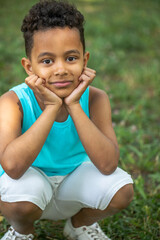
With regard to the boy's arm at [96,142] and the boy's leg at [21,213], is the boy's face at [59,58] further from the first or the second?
the boy's leg at [21,213]

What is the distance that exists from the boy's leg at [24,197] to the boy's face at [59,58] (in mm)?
485

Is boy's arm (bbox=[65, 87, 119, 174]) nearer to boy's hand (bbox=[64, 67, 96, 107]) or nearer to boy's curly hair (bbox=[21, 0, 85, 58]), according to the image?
boy's hand (bbox=[64, 67, 96, 107])

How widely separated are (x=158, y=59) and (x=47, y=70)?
3824 mm

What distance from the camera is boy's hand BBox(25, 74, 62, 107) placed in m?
1.94

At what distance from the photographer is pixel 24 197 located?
74.0 inches

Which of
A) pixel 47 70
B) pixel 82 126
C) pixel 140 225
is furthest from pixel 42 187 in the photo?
pixel 140 225

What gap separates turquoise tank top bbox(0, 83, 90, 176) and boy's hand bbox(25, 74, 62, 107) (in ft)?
0.50

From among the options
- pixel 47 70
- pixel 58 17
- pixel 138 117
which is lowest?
pixel 138 117

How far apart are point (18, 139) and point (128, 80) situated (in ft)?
9.94

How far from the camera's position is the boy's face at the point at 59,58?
1.91m

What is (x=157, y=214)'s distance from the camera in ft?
8.13

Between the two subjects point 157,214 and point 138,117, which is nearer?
point 157,214

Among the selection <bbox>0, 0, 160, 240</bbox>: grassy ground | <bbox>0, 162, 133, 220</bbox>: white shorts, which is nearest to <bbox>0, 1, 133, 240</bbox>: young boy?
<bbox>0, 162, 133, 220</bbox>: white shorts

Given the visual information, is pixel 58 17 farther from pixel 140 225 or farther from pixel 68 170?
pixel 140 225
